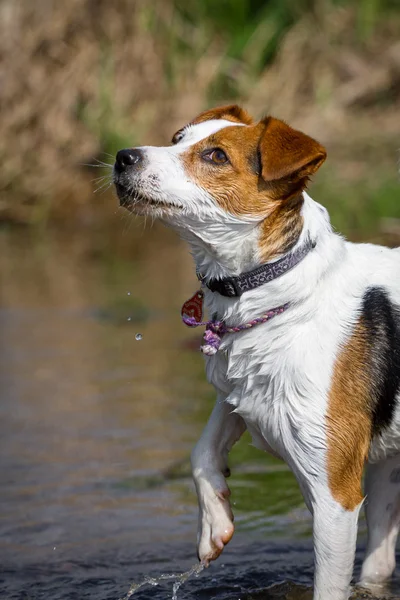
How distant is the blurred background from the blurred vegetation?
0.03 m

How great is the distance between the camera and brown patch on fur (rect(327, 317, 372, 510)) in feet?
15.3

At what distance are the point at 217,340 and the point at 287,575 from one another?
130cm

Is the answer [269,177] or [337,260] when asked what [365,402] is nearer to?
[337,260]

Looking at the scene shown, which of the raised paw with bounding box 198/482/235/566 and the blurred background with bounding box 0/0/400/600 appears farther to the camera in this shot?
the blurred background with bounding box 0/0/400/600

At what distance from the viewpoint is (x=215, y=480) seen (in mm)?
5059

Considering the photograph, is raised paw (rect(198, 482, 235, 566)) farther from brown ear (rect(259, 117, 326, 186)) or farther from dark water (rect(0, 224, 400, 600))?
brown ear (rect(259, 117, 326, 186))

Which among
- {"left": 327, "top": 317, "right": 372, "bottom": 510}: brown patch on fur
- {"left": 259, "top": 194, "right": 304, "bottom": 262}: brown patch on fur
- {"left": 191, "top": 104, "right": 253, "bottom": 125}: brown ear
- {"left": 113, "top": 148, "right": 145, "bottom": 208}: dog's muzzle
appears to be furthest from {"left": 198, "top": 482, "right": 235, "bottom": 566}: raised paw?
{"left": 191, "top": 104, "right": 253, "bottom": 125}: brown ear

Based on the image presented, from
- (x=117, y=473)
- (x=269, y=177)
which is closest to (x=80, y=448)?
(x=117, y=473)

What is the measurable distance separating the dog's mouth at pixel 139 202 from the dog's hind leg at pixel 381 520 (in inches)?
60.6

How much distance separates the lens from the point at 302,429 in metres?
4.66

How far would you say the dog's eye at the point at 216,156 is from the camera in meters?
4.89

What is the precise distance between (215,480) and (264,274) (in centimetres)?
92

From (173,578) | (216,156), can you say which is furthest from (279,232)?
(173,578)

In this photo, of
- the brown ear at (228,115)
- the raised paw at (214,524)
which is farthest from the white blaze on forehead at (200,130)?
the raised paw at (214,524)
